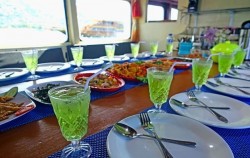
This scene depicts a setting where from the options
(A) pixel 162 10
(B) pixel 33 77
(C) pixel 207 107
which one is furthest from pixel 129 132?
(A) pixel 162 10

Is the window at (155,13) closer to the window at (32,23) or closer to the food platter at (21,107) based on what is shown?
the window at (32,23)

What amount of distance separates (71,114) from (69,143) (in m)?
0.09

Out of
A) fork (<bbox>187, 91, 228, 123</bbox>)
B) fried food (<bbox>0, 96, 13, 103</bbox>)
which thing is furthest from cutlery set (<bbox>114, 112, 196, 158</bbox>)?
fried food (<bbox>0, 96, 13, 103</bbox>)

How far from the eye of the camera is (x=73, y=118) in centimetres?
41

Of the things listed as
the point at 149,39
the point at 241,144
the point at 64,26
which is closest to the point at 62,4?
the point at 64,26

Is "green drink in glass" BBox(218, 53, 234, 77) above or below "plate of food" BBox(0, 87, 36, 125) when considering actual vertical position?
above

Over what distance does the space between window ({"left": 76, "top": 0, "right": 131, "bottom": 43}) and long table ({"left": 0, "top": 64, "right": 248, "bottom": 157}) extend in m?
2.63

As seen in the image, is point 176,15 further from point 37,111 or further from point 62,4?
point 37,111

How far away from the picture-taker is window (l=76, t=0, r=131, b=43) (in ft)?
10.4

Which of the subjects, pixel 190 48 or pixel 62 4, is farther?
pixel 62 4

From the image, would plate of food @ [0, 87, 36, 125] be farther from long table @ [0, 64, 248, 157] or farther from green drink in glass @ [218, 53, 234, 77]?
green drink in glass @ [218, 53, 234, 77]

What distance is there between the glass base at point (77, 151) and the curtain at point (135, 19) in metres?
3.68

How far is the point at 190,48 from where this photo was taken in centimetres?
195

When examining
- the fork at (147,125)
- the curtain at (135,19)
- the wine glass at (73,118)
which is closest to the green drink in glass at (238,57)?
the fork at (147,125)
